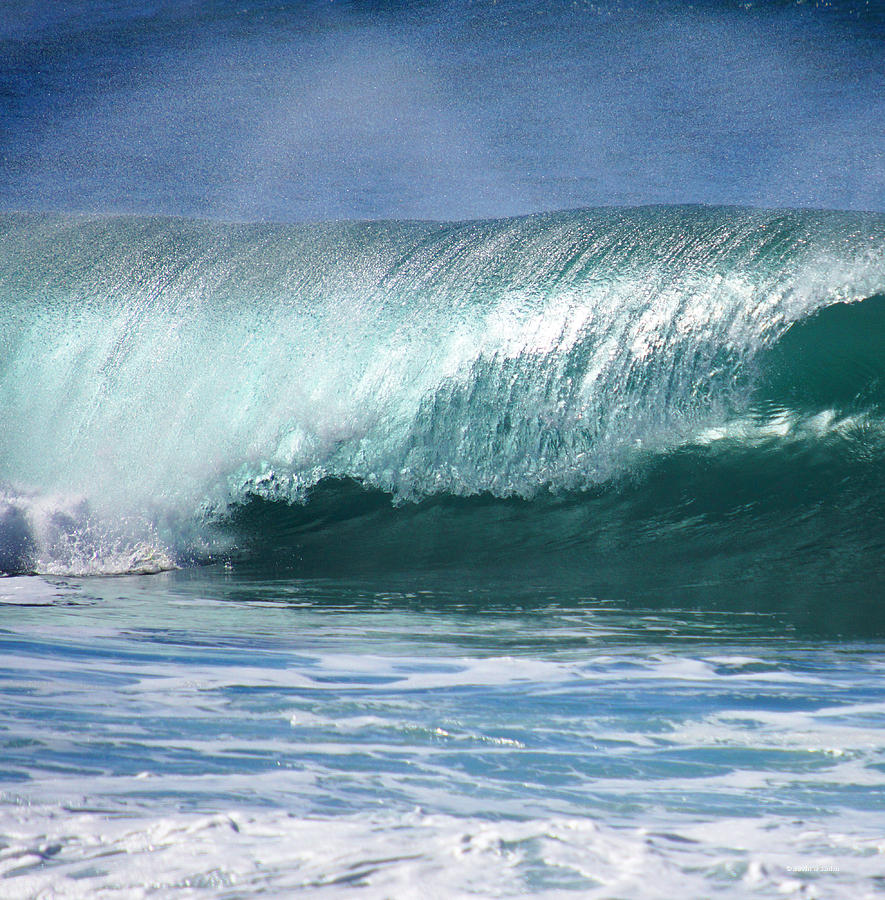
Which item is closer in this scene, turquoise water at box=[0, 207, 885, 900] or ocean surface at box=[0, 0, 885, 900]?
turquoise water at box=[0, 207, 885, 900]

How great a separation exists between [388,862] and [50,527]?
479 centimetres

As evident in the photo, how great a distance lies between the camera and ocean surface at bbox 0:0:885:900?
1.95 metres

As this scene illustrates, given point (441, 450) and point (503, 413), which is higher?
point (503, 413)

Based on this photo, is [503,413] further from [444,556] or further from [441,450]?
[444,556]

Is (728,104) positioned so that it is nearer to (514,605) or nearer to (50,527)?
(514,605)

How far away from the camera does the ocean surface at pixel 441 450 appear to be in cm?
195

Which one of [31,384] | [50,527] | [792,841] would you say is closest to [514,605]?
[792,841]

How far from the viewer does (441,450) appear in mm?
6074

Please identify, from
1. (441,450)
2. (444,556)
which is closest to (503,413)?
(441,450)

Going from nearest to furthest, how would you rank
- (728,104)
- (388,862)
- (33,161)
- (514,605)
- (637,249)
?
(388,862) < (514,605) < (637,249) < (728,104) < (33,161)

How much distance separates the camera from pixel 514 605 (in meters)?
4.41

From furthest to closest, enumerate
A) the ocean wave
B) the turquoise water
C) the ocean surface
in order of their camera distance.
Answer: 1. the ocean wave
2. the ocean surface
3. the turquoise water

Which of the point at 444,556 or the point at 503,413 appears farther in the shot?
the point at 503,413

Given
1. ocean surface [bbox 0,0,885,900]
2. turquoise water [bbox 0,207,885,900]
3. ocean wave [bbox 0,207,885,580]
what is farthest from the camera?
ocean wave [bbox 0,207,885,580]
